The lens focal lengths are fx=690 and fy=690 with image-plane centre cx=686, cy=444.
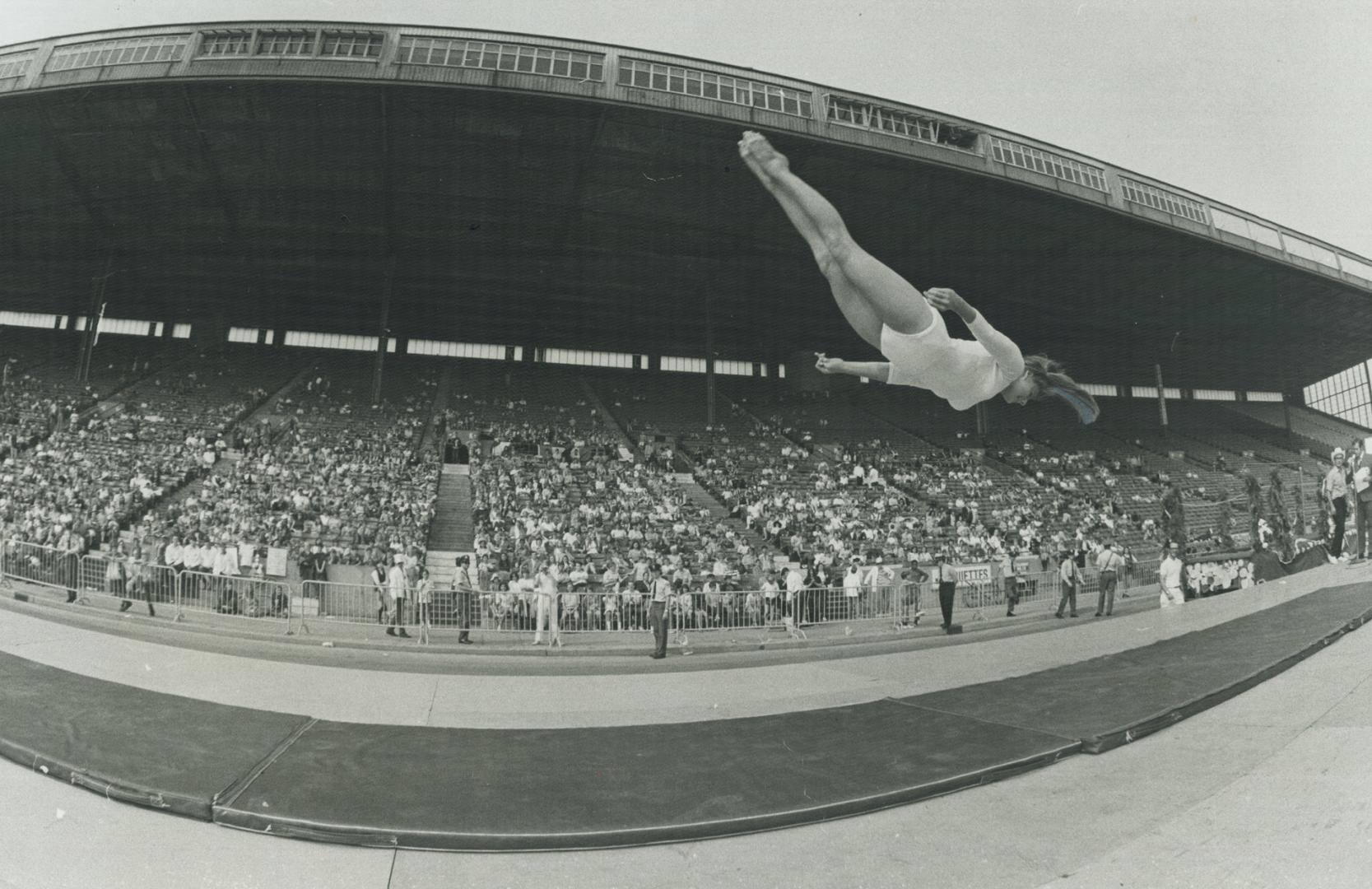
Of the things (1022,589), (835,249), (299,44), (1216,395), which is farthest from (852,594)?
(1216,395)

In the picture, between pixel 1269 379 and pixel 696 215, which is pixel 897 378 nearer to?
pixel 696 215

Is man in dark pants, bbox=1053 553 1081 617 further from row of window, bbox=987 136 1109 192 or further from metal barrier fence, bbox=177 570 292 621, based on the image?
metal barrier fence, bbox=177 570 292 621

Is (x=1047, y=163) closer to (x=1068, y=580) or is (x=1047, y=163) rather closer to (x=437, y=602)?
(x=1068, y=580)

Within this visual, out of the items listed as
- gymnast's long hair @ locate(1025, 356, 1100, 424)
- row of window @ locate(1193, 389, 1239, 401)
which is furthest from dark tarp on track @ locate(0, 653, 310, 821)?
row of window @ locate(1193, 389, 1239, 401)

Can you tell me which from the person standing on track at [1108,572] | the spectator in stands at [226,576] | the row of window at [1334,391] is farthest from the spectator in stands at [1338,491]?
the row of window at [1334,391]

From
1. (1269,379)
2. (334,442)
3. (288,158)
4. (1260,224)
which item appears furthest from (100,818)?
(1269,379)

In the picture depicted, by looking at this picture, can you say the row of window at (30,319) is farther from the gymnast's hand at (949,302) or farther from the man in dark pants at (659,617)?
the gymnast's hand at (949,302)
